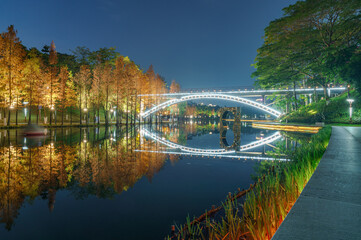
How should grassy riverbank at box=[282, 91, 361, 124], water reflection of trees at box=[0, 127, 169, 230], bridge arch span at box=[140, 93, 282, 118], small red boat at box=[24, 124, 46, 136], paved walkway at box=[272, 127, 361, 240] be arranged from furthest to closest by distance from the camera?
1. bridge arch span at box=[140, 93, 282, 118]
2. grassy riverbank at box=[282, 91, 361, 124]
3. small red boat at box=[24, 124, 46, 136]
4. water reflection of trees at box=[0, 127, 169, 230]
5. paved walkway at box=[272, 127, 361, 240]

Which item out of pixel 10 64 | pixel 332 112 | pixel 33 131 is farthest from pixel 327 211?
pixel 10 64

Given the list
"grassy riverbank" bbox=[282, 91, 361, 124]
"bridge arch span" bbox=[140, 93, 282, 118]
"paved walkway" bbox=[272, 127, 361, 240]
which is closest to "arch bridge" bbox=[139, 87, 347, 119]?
"bridge arch span" bbox=[140, 93, 282, 118]

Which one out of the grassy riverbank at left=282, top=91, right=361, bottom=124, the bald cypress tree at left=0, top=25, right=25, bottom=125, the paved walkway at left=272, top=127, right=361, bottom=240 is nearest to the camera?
the paved walkway at left=272, top=127, right=361, bottom=240

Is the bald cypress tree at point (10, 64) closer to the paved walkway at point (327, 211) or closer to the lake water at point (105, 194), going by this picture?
the lake water at point (105, 194)

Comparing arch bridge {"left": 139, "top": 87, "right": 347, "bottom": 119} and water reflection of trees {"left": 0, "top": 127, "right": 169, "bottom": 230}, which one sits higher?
arch bridge {"left": 139, "top": 87, "right": 347, "bottom": 119}

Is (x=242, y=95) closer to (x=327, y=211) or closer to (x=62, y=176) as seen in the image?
(x=62, y=176)

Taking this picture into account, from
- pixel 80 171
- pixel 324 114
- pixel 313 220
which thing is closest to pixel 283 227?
pixel 313 220

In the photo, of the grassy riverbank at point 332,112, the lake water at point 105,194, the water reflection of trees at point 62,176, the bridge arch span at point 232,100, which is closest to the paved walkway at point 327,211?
the lake water at point 105,194

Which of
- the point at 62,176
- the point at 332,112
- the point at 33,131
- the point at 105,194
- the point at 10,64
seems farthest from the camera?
the point at 332,112

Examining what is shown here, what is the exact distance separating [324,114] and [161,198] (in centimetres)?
2906

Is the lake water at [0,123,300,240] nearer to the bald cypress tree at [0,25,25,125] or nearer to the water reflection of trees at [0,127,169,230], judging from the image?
the water reflection of trees at [0,127,169,230]

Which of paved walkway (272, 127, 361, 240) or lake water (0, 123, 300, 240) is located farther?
lake water (0, 123, 300, 240)

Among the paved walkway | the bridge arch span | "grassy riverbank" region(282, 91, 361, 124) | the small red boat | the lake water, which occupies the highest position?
the bridge arch span

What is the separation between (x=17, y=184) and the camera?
5672mm
